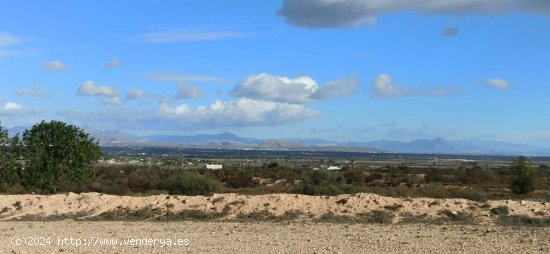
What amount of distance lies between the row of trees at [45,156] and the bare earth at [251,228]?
16.8 ft

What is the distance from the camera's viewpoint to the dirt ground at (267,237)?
53.0 feet

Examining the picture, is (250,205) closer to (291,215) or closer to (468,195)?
(291,215)

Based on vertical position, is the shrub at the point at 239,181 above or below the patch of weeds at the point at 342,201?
below


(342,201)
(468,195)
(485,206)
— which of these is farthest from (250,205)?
(468,195)

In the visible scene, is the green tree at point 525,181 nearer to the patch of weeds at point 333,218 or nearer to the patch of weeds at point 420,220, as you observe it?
the patch of weeds at point 420,220

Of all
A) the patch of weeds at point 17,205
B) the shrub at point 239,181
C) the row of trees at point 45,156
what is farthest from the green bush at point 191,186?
the shrub at point 239,181

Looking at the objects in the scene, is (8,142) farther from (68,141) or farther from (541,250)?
(541,250)

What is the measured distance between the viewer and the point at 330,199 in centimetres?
2770

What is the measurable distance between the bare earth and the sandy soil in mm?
41

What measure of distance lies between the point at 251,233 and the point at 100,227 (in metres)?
5.61

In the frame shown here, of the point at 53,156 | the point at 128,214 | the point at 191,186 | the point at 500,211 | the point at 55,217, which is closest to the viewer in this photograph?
the point at 500,211

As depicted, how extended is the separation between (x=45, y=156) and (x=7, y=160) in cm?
204

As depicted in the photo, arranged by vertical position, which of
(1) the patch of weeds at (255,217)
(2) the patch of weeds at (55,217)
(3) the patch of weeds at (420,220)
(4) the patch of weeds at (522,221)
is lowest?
(2) the patch of weeds at (55,217)

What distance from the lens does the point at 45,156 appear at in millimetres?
34406
